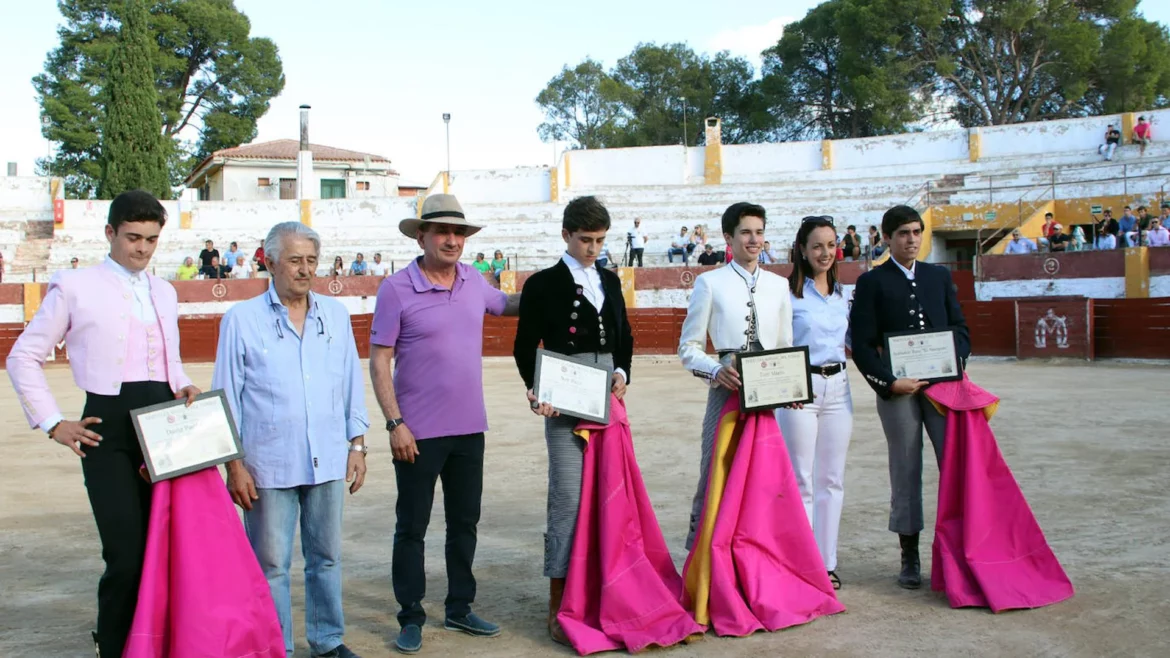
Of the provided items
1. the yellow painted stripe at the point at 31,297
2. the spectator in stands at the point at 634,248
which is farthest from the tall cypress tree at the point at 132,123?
the spectator in stands at the point at 634,248

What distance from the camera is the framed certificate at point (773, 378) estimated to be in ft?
12.9

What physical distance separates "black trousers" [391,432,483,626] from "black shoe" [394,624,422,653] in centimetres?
3

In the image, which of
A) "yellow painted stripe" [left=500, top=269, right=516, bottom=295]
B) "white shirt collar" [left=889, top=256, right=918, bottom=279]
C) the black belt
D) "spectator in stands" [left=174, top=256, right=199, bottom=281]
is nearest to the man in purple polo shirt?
the black belt

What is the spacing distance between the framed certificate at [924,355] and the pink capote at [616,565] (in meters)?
1.24

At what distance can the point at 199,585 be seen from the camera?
320 cm

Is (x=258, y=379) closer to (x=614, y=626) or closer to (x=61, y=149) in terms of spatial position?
(x=614, y=626)

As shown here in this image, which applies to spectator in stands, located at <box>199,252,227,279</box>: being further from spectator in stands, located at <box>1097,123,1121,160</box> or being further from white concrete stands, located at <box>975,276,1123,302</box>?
spectator in stands, located at <box>1097,123,1121,160</box>

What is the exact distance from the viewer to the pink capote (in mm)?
3705

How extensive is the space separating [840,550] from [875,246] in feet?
54.1

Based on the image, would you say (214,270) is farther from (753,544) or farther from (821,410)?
(753,544)

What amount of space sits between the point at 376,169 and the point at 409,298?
122 ft

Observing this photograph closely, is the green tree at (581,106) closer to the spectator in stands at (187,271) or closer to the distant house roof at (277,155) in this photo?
the distant house roof at (277,155)

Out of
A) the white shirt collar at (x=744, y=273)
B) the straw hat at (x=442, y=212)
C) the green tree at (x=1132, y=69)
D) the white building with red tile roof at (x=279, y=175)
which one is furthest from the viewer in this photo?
the white building with red tile roof at (x=279, y=175)

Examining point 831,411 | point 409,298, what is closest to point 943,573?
point 831,411
